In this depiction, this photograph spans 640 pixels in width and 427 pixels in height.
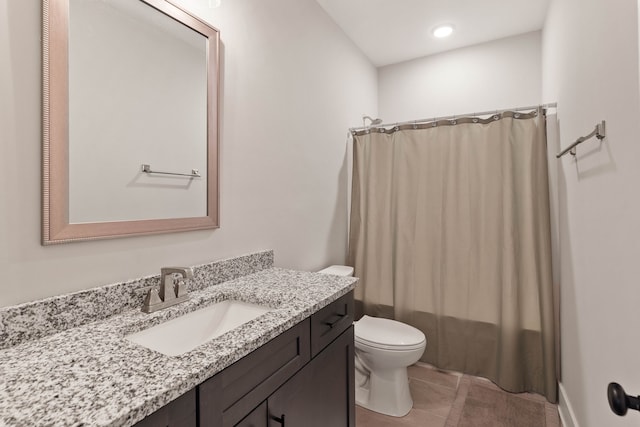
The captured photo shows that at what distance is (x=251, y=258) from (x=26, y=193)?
2.95ft

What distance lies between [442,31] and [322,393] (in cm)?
269

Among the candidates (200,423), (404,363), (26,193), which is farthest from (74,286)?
(404,363)

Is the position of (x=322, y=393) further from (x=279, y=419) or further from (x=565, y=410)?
(x=565, y=410)

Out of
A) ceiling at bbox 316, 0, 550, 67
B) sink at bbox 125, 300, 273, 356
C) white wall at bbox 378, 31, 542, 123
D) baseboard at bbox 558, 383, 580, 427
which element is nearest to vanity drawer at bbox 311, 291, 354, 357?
sink at bbox 125, 300, 273, 356

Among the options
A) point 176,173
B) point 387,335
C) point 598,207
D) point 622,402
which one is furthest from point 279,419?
point 598,207

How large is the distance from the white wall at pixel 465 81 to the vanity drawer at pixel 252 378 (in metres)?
2.56

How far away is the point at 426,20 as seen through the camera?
7.82 ft

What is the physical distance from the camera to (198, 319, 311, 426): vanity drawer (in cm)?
74

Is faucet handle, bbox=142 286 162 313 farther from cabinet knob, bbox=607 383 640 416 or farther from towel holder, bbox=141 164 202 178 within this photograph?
cabinet knob, bbox=607 383 640 416

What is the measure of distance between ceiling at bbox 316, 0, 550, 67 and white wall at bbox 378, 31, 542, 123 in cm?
11

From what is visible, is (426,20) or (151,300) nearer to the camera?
(151,300)

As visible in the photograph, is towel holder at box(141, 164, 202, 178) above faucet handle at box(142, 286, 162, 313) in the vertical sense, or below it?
above

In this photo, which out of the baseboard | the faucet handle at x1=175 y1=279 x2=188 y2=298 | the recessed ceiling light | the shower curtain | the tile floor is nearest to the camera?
the faucet handle at x1=175 y1=279 x2=188 y2=298

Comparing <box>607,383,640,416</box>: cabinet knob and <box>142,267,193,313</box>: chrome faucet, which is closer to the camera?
<box>607,383,640,416</box>: cabinet knob
